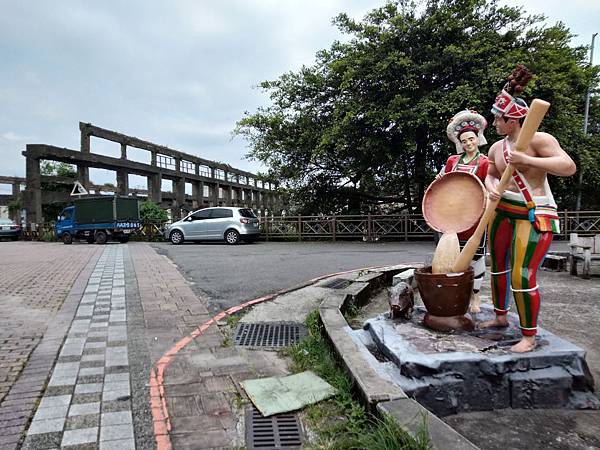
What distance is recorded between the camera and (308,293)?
552 centimetres

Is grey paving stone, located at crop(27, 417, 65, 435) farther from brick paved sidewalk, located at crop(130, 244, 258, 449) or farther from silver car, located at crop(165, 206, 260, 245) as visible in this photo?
silver car, located at crop(165, 206, 260, 245)

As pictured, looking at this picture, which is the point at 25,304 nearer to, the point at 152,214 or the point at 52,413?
the point at 52,413

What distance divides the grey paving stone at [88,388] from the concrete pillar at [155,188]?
2368 centimetres

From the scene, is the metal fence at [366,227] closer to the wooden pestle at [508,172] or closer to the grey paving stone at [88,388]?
the wooden pestle at [508,172]

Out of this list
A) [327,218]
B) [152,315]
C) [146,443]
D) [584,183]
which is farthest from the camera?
[327,218]

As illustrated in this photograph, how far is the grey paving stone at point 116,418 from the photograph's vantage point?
88.5 inches

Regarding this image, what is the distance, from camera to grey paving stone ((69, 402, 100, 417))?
2352 millimetres

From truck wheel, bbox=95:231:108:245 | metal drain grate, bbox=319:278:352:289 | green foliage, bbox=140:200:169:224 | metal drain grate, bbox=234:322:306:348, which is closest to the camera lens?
metal drain grate, bbox=234:322:306:348

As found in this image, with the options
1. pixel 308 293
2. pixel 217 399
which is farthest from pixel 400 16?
pixel 217 399

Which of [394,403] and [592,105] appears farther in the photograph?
[592,105]

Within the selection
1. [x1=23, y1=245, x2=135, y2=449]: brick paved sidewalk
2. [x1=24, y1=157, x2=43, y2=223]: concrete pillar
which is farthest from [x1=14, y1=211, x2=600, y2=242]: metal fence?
[x1=23, y1=245, x2=135, y2=449]: brick paved sidewalk

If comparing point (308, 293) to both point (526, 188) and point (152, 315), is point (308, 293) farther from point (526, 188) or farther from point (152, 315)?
point (526, 188)

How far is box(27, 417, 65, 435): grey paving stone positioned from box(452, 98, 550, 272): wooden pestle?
108 inches

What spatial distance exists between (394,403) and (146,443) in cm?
130
